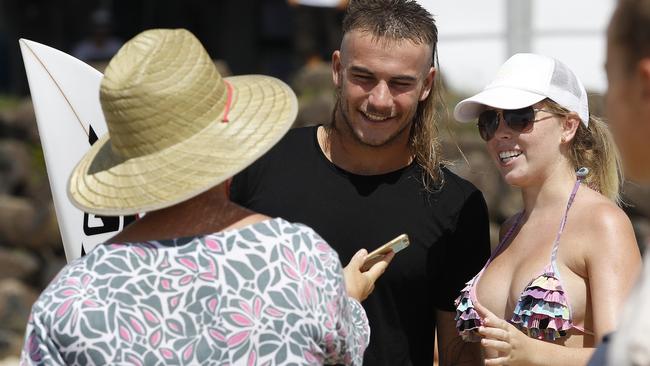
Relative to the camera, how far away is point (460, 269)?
3.10m

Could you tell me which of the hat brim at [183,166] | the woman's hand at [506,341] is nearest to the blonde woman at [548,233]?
the woman's hand at [506,341]

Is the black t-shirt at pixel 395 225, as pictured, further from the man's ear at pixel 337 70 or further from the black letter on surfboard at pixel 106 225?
the black letter on surfboard at pixel 106 225

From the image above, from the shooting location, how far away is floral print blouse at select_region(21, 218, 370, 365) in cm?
201

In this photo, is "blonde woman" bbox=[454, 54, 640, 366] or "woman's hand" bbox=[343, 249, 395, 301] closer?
"woman's hand" bbox=[343, 249, 395, 301]

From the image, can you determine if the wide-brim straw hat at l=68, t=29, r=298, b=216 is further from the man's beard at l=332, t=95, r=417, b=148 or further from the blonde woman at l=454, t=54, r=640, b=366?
the man's beard at l=332, t=95, r=417, b=148

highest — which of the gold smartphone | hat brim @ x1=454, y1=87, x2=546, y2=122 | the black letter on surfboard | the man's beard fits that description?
hat brim @ x1=454, y1=87, x2=546, y2=122

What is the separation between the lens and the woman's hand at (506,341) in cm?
256

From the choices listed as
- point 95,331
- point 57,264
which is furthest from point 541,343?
point 57,264

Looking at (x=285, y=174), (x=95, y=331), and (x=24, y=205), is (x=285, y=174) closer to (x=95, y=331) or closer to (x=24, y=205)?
(x=95, y=331)

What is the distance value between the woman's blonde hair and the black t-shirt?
346 millimetres

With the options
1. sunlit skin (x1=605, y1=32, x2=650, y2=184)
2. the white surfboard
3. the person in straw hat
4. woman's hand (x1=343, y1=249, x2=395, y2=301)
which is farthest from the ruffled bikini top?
the white surfboard

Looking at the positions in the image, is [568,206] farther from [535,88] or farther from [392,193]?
[392,193]

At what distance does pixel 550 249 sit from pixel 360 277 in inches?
20.8

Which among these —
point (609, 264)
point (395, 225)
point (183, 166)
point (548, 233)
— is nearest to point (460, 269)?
point (395, 225)
